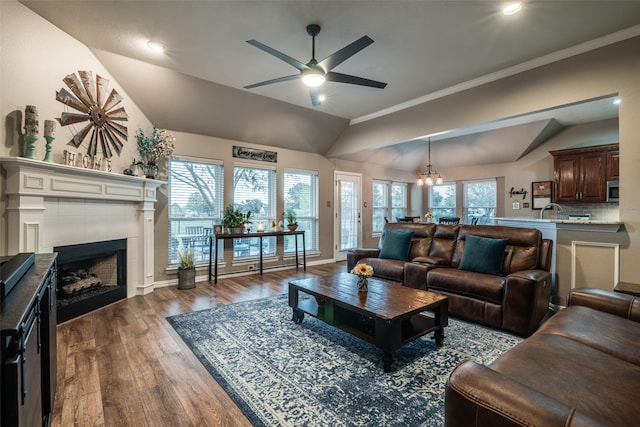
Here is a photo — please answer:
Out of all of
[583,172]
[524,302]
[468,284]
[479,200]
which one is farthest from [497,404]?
[479,200]

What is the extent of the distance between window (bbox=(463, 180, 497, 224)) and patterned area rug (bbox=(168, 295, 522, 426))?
→ 5.31 meters

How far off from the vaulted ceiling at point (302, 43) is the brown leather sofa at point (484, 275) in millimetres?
2090

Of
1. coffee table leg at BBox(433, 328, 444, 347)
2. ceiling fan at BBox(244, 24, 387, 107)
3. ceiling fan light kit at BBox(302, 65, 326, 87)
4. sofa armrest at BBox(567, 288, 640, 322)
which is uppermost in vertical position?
ceiling fan at BBox(244, 24, 387, 107)

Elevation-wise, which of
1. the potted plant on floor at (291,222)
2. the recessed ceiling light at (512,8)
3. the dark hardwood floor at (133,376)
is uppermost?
the recessed ceiling light at (512,8)

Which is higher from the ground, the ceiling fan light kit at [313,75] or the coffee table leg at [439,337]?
the ceiling fan light kit at [313,75]

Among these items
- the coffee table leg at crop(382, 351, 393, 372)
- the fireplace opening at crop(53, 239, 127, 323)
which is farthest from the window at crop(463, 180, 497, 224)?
the fireplace opening at crop(53, 239, 127, 323)

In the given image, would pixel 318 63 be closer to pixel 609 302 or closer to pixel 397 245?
pixel 397 245

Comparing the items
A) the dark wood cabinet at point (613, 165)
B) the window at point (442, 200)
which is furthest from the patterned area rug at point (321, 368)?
the window at point (442, 200)

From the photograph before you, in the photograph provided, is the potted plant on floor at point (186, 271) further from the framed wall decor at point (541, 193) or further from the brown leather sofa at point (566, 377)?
the framed wall decor at point (541, 193)

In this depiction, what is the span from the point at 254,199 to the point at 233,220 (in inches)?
31.8

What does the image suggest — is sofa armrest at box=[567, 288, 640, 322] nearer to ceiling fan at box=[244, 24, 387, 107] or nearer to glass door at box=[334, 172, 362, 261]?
ceiling fan at box=[244, 24, 387, 107]

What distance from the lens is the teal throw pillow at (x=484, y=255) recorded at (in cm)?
333

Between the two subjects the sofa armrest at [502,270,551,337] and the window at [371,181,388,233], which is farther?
the window at [371,181,388,233]

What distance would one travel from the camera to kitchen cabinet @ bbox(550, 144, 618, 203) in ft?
17.8
